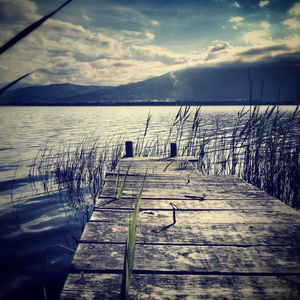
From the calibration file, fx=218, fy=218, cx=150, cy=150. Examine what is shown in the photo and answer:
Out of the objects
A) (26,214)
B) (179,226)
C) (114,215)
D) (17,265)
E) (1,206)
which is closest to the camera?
(179,226)

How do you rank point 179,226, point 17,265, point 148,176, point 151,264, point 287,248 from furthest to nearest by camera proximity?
point 148,176
point 17,265
point 179,226
point 287,248
point 151,264


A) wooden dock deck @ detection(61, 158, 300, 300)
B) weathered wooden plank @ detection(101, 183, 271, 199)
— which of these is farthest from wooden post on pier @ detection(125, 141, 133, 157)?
wooden dock deck @ detection(61, 158, 300, 300)

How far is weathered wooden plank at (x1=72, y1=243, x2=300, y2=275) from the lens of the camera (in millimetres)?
1597

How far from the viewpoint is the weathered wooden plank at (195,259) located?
5.24ft

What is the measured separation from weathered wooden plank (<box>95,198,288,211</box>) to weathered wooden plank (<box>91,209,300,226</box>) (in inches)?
4.4

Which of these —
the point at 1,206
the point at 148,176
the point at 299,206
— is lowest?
the point at 1,206

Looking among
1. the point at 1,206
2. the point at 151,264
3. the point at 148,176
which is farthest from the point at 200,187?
the point at 1,206

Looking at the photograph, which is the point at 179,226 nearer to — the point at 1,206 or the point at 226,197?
the point at 226,197

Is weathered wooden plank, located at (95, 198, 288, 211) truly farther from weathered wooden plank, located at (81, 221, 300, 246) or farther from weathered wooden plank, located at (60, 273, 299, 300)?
weathered wooden plank, located at (60, 273, 299, 300)

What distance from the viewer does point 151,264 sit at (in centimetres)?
164

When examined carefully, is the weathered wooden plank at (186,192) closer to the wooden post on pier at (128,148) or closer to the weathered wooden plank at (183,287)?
the weathered wooden plank at (183,287)

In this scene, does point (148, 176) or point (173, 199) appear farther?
point (148, 176)

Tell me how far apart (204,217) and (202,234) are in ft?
1.15

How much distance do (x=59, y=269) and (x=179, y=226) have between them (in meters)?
2.00
